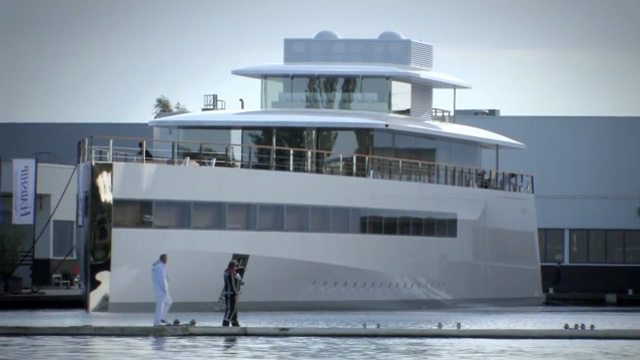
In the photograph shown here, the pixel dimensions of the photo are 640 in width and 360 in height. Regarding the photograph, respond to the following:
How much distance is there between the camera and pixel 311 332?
27953 mm

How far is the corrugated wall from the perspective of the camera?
238 ft

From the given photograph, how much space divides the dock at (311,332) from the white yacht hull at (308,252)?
29.5ft

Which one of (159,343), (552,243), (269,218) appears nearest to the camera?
(159,343)

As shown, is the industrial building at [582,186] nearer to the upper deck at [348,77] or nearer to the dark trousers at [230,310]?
the upper deck at [348,77]

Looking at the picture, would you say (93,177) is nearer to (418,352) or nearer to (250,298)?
(250,298)

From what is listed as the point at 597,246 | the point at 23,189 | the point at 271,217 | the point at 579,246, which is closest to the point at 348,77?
the point at 271,217

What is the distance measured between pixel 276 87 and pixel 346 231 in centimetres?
724

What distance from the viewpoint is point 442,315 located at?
39844mm

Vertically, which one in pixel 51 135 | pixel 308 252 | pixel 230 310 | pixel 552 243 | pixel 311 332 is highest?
pixel 51 135

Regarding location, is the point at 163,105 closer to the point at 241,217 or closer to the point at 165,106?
the point at 165,106

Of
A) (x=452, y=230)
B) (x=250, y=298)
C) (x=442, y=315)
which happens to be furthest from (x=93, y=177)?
(x=452, y=230)

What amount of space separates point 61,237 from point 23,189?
11427 millimetres

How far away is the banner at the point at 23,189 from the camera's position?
48.6m

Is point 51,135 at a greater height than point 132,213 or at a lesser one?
greater
